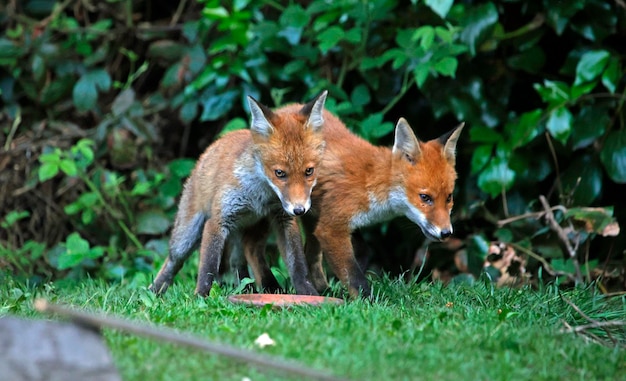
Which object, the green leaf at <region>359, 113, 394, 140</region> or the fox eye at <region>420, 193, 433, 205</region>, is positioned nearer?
the fox eye at <region>420, 193, 433, 205</region>

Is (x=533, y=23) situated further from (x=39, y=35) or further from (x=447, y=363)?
(x=39, y=35)

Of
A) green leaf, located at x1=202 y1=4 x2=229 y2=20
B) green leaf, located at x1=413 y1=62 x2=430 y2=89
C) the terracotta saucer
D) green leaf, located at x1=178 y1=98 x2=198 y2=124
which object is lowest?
green leaf, located at x1=178 y1=98 x2=198 y2=124

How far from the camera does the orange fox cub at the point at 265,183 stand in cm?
563

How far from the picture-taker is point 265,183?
19.2 ft

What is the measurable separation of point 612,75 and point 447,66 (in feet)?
4.42

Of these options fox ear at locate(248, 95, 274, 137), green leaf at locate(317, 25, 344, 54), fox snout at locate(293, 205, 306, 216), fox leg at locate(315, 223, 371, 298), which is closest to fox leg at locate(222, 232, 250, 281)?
fox leg at locate(315, 223, 371, 298)

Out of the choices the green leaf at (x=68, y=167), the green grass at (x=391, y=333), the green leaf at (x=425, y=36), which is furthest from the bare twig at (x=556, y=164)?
the green leaf at (x=68, y=167)

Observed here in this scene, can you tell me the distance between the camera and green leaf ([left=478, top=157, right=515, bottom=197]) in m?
7.29

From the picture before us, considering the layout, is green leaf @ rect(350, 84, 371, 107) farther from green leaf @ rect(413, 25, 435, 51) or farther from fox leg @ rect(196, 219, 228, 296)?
fox leg @ rect(196, 219, 228, 296)

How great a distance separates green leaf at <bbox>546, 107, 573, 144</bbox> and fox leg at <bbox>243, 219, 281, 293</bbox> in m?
2.52

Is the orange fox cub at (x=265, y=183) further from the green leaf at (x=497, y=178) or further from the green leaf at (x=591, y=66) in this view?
the green leaf at (x=591, y=66)

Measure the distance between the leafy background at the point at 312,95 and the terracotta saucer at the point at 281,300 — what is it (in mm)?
1800

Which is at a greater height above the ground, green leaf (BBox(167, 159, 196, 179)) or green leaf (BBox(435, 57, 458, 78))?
green leaf (BBox(435, 57, 458, 78))

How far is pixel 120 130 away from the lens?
8.85 metres
